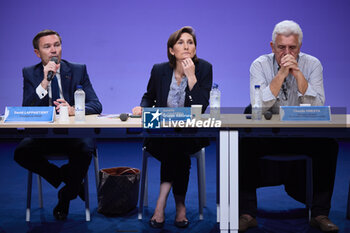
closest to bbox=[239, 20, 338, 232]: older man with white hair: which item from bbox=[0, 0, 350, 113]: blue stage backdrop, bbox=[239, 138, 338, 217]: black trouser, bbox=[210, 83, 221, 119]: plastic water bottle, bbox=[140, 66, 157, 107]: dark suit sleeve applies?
bbox=[239, 138, 338, 217]: black trouser

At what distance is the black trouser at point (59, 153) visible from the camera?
236 centimetres

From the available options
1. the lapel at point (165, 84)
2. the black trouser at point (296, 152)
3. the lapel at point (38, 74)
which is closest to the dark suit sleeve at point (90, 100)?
the lapel at point (38, 74)

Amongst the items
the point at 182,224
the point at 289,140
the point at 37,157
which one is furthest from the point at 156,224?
the point at 289,140

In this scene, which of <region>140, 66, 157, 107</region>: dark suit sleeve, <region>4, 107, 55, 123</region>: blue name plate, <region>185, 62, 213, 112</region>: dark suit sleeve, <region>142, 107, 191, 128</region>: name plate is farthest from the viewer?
<region>140, 66, 157, 107</region>: dark suit sleeve

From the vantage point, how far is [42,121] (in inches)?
77.5

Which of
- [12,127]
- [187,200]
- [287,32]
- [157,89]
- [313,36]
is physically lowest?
[187,200]

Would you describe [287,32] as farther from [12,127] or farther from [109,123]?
[12,127]

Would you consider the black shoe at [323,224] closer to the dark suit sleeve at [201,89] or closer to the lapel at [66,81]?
the dark suit sleeve at [201,89]

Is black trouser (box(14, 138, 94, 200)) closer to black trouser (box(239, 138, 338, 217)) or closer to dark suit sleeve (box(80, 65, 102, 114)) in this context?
dark suit sleeve (box(80, 65, 102, 114))

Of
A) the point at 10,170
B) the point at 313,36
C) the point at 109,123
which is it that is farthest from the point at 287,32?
the point at 313,36

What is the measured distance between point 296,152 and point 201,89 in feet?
2.30

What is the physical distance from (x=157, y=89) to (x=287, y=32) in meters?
0.92

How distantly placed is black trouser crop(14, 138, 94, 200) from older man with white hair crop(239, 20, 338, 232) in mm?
973

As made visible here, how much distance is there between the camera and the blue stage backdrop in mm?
5430
